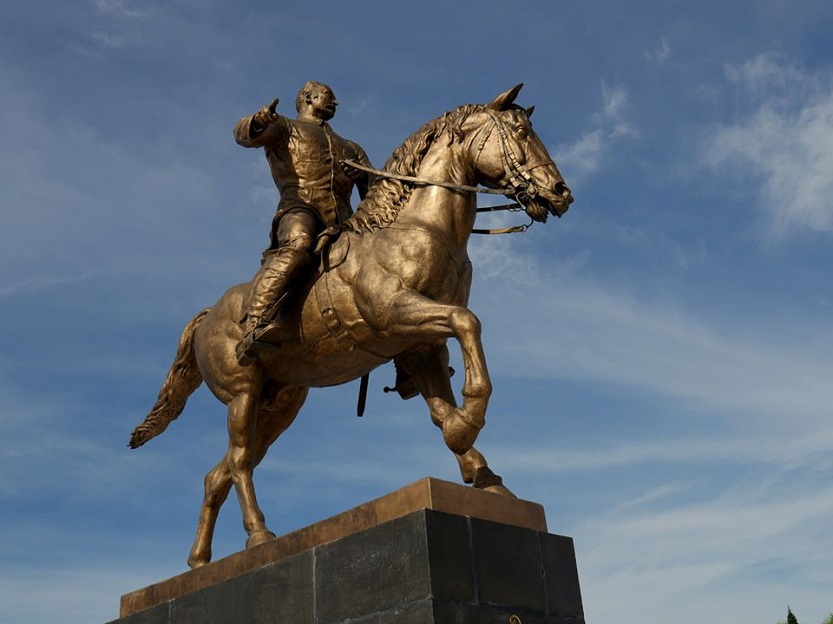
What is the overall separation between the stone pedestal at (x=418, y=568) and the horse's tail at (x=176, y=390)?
261 centimetres

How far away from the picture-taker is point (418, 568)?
5727mm

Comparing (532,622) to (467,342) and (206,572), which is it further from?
(206,572)

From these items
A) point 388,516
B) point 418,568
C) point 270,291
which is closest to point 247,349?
point 270,291

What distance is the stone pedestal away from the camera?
226 inches

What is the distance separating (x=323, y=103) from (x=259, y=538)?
4.01 metres

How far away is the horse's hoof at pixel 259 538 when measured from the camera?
24.2ft

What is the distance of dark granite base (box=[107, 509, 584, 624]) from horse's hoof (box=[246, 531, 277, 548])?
55 centimetres

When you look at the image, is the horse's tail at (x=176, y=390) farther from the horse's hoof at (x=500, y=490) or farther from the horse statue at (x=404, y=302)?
the horse's hoof at (x=500, y=490)

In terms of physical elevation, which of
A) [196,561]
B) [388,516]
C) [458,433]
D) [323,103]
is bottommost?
[388,516]

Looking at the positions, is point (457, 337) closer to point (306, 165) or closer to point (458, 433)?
point (458, 433)

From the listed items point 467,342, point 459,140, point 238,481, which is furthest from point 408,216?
point 238,481

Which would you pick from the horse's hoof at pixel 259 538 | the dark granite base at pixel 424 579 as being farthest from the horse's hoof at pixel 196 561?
the dark granite base at pixel 424 579

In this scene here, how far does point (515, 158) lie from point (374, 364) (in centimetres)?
194

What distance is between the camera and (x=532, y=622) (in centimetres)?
601
